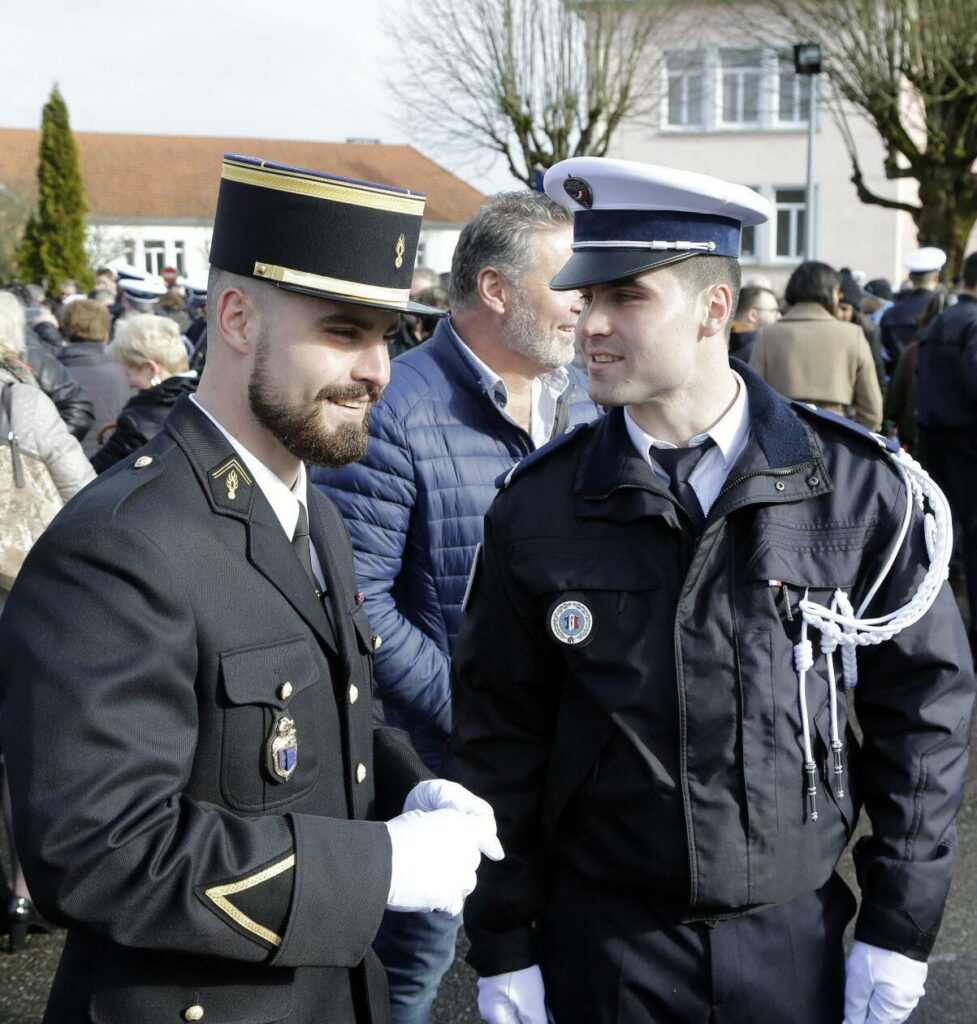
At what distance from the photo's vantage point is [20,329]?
183 inches

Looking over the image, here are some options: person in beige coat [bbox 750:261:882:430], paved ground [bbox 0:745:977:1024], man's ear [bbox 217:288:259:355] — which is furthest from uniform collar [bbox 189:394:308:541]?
person in beige coat [bbox 750:261:882:430]

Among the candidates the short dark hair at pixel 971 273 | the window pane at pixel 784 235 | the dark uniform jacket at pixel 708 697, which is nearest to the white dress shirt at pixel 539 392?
the dark uniform jacket at pixel 708 697

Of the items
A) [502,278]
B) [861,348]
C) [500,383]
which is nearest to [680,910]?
[500,383]

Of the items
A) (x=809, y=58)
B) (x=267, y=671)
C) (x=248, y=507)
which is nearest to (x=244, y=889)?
(x=267, y=671)

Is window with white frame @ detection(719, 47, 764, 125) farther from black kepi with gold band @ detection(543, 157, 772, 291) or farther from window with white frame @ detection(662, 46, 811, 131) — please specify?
black kepi with gold band @ detection(543, 157, 772, 291)

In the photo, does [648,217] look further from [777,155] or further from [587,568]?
[777,155]

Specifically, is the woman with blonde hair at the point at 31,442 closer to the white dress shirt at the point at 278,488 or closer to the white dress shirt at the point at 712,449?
the white dress shirt at the point at 278,488

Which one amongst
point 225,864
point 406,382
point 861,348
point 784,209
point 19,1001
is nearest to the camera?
point 225,864

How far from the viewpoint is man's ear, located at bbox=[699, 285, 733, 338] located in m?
2.28

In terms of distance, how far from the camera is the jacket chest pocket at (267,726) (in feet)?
5.49

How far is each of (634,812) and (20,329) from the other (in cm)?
342

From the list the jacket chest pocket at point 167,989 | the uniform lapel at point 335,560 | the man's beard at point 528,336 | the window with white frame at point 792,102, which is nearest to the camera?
the jacket chest pocket at point 167,989

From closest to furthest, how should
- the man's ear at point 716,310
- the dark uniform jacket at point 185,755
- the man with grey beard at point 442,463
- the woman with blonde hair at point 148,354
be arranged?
1. the dark uniform jacket at point 185,755
2. the man's ear at point 716,310
3. the man with grey beard at point 442,463
4. the woman with blonde hair at point 148,354

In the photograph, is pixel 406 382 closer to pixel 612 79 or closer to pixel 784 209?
pixel 612 79
